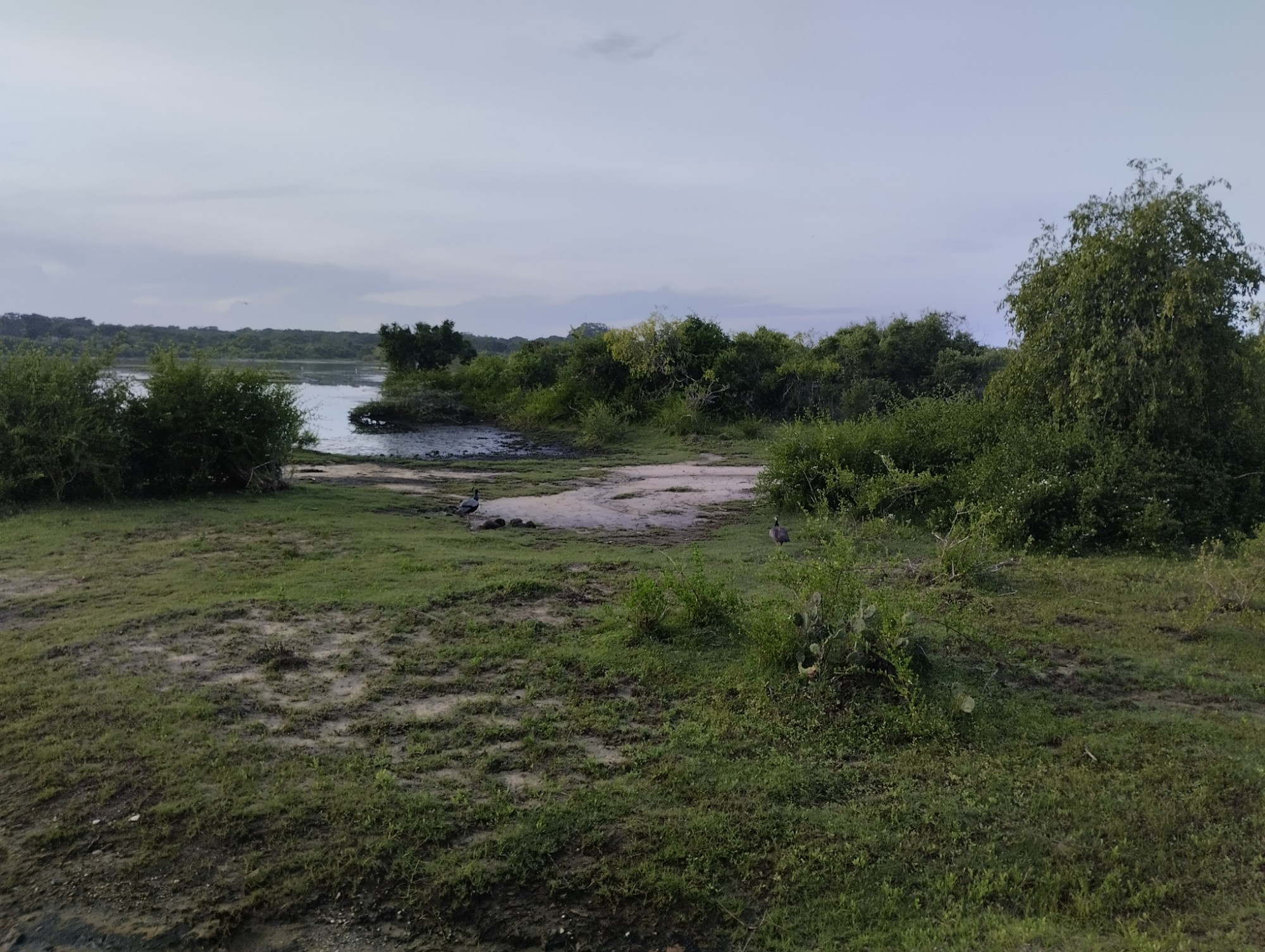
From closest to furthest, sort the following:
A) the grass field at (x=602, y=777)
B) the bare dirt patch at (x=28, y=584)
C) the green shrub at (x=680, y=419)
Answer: the grass field at (x=602, y=777)
the bare dirt patch at (x=28, y=584)
the green shrub at (x=680, y=419)

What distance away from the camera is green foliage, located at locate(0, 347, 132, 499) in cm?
1055

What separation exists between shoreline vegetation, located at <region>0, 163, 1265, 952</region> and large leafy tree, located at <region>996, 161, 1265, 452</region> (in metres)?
0.05

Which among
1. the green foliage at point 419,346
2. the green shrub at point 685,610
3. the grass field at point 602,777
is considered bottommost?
the grass field at point 602,777

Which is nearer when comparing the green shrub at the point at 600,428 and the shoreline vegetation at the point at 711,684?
the shoreline vegetation at the point at 711,684

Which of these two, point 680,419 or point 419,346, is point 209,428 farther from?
point 419,346

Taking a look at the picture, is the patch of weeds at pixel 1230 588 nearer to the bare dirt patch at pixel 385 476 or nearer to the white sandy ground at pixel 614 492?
the white sandy ground at pixel 614 492

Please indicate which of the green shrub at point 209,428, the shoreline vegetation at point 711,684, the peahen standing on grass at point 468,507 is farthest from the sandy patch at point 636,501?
the green shrub at point 209,428

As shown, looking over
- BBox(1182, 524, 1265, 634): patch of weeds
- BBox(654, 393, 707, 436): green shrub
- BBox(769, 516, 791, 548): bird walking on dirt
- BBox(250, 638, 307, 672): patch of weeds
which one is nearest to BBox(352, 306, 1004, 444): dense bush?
BBox(654, 393, 707, 436): green shrub

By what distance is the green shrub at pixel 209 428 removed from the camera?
1166 centimetres

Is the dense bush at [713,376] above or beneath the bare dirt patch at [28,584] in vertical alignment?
above

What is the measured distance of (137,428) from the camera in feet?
38.0

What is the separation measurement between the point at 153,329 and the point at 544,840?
233ft

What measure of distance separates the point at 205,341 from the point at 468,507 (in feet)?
183

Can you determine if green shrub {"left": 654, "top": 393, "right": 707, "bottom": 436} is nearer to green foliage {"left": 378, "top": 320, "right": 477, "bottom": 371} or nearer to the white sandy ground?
the white sandy ground
